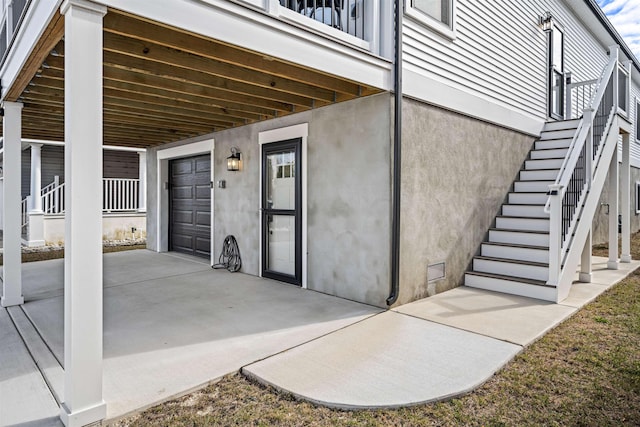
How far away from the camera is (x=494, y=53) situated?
628 centimetres

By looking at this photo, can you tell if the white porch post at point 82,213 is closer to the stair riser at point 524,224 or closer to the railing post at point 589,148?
the stair riser at point 524,224

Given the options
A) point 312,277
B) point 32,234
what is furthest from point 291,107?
point 32,234

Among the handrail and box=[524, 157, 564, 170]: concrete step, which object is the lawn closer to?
the handrail

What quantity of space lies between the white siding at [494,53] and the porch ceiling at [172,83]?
1092mm

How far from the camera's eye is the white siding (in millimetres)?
4918

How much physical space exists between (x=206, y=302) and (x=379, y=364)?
2523mm

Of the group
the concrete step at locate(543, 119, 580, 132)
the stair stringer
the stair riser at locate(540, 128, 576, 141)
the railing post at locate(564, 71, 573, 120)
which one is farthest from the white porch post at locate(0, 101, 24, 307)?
the railing post at locate(564, 71, 573, 120)

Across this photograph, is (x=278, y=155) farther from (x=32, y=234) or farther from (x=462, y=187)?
(x=32, y=234)

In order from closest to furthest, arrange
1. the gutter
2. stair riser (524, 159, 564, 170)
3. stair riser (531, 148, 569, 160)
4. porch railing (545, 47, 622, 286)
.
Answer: porch railing (545, 47, 622, 286) → stair riser (524, 159, 564, 170) → stair riser (531, 148, 569, 160) → the gutter

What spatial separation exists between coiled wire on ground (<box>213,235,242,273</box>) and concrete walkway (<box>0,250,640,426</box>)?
3.38ft

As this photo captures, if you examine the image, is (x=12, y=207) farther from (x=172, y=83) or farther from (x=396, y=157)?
(x=396, y=157)

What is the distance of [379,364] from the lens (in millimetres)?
3027

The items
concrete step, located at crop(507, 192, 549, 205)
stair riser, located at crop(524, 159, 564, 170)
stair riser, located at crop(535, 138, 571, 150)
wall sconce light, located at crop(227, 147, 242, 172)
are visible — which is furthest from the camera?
stair riser, located at crop(535, 138, 571, 150)

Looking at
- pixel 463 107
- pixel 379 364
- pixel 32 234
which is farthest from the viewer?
pixel 32 234
